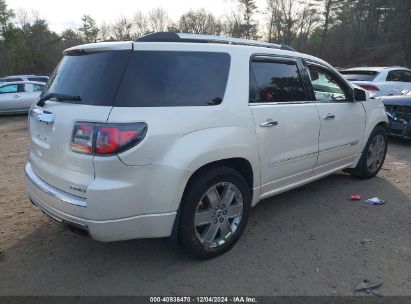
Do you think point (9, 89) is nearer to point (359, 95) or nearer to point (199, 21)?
point (359, 95)

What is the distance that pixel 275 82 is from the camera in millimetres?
3945

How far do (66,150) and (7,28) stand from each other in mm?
58339

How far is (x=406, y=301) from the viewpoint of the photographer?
285cm

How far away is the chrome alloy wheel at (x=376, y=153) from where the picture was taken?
220 inches

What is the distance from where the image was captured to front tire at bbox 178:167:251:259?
3156 mm

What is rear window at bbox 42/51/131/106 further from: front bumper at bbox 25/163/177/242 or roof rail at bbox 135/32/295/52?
front bumper at bbox 25/163/177/242

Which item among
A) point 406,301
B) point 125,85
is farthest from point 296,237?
point 125,85

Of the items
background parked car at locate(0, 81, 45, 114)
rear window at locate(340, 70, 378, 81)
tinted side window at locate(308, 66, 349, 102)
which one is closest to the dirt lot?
tinted side window at locate(308, 66, 349, 102)

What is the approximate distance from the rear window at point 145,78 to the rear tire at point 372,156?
2959 millimetres

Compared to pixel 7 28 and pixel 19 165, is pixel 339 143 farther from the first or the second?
pixel 7 28

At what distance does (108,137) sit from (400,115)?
7181mm

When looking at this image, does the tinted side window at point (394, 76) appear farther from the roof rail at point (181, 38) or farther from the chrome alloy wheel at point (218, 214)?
the chrome alloy wheel at point (218, 214)

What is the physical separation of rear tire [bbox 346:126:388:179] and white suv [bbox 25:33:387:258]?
5.60 ft

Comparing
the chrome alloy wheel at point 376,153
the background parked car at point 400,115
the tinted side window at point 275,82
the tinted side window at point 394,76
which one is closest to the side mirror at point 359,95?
the chrome alloy wheel at point 376,153
